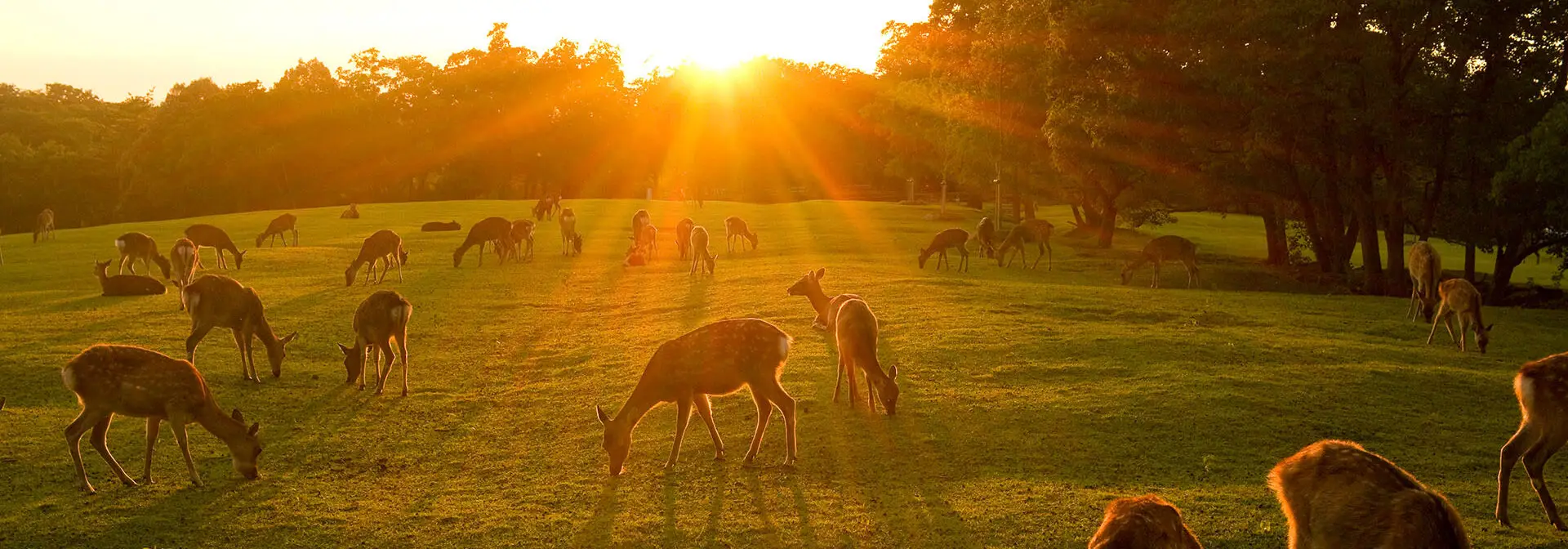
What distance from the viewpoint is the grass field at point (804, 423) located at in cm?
918

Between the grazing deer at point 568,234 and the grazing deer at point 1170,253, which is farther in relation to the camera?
the grazing deer at point 568,234

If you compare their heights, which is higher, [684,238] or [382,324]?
[684,238]

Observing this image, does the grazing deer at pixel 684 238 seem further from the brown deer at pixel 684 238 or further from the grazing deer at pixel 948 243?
the grazing deer at pixel 948 243

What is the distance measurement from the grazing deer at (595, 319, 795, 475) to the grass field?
1.72 ft

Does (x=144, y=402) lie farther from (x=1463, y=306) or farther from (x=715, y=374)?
(x=1463, y=306)

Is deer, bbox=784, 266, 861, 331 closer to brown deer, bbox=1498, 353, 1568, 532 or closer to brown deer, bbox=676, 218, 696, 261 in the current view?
brown deer, bbox=1498, 353, 1568, 532

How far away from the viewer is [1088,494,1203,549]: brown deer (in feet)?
19.3

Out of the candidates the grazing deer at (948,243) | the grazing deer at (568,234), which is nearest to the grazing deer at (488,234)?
the grazing deer at (568,234)

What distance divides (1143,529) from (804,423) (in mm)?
6728

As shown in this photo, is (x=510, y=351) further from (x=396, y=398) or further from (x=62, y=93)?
(x=62, y=93)

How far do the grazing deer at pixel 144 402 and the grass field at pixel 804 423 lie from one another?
30 cm

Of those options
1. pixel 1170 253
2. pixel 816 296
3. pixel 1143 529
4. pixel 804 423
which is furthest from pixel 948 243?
pixel 1143 529

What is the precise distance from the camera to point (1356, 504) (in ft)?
20.9

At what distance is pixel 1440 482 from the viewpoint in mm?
10422
